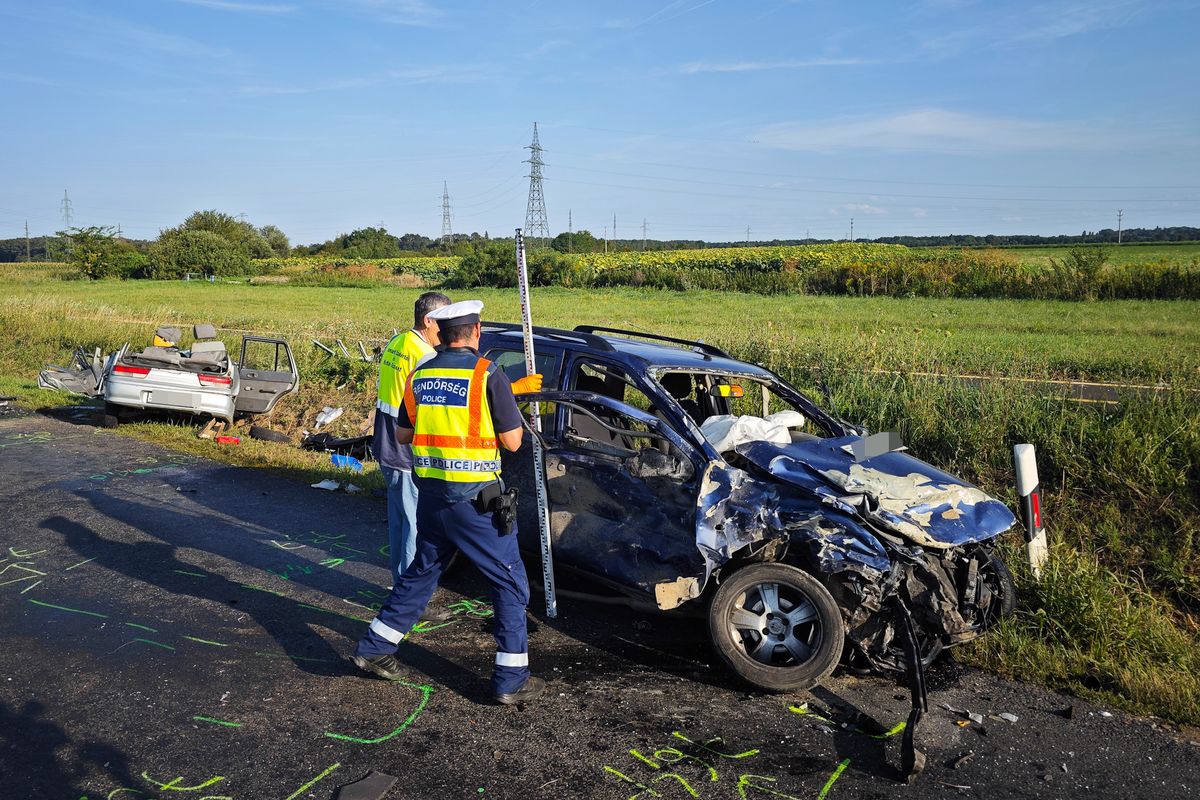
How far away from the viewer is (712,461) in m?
4.91

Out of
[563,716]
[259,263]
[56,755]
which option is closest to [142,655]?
[56,755]

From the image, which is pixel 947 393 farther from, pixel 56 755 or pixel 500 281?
pixel 500 281

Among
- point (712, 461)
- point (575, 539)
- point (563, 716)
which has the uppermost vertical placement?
Result: point (712, 461)

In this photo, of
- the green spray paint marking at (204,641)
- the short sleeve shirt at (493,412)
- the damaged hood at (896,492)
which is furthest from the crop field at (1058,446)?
the green spray paint marking at (204,641)

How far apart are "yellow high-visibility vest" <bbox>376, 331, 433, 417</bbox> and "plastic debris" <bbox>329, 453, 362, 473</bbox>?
441 centimetres

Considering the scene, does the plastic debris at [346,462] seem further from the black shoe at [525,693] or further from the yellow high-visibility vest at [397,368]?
the black shoe at [525,693]

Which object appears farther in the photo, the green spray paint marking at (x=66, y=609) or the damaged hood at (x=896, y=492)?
the green spray paint marking at (x=66, y=609)

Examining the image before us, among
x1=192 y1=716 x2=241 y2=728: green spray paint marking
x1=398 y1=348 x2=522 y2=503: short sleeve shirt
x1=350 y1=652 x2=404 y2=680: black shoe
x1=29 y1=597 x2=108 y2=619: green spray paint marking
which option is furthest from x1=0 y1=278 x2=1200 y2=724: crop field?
x1=192 y1=716 x2=241 y2=728: green spray paint marking

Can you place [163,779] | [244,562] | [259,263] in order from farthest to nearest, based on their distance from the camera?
[259,263], [244,562], [163,779]

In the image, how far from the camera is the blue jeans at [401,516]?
5.48 metres

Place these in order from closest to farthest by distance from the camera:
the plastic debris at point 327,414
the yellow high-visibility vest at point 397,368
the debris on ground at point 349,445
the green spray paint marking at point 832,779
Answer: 1. the green spray paint marking at point 832,779
2. the yellow high-visibility vest at point 397,368
3. the debris on ground at point 349,445
4. the plastic debris at point 327,414

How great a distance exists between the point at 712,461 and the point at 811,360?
6.22 metres

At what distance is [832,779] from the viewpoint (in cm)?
387

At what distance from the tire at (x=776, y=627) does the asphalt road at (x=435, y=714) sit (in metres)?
0.15
